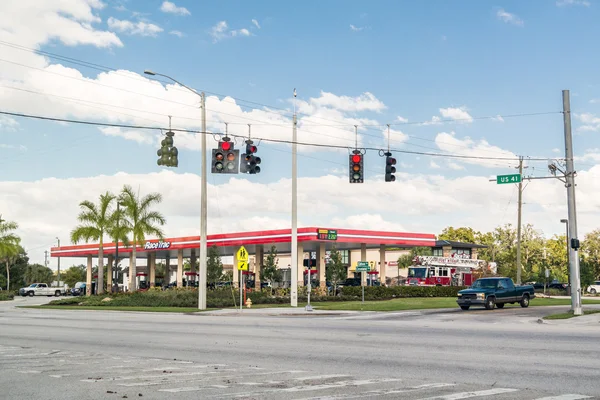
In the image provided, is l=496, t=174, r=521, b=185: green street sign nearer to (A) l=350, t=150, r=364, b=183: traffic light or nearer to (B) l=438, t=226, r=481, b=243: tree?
(A) l=350, t=150, r=364, b=183: traffic light

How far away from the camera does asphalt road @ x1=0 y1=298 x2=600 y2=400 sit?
34.3 ft

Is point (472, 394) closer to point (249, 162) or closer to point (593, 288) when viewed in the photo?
point (249, 162)

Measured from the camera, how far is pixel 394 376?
12023 millimetres

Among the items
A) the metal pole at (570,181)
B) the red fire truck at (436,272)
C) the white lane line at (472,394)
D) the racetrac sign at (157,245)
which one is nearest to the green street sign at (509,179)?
the metal pole at (570,181)

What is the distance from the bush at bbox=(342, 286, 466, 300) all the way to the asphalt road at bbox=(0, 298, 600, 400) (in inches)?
1203

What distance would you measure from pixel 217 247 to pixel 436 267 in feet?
68.1

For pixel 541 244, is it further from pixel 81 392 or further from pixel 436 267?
pixel 81 392

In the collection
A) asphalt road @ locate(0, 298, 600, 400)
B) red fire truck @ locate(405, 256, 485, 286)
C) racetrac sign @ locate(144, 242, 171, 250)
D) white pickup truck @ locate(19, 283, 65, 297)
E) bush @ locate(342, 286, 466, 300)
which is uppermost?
racetrac sign @ locate(144, 242, 171, 250)

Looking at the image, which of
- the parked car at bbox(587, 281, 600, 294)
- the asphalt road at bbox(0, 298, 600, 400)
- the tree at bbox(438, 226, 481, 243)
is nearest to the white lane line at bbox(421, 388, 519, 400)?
the asphalt road at bbox(0, 298, 600, 400)

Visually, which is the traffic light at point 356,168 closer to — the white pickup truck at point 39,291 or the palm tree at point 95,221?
the palm tree at point 95,221

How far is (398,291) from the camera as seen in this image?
180 ft

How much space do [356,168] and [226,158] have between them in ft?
18.0

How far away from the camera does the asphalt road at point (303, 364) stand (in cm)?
1047

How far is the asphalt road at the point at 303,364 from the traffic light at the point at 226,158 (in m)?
6.63
